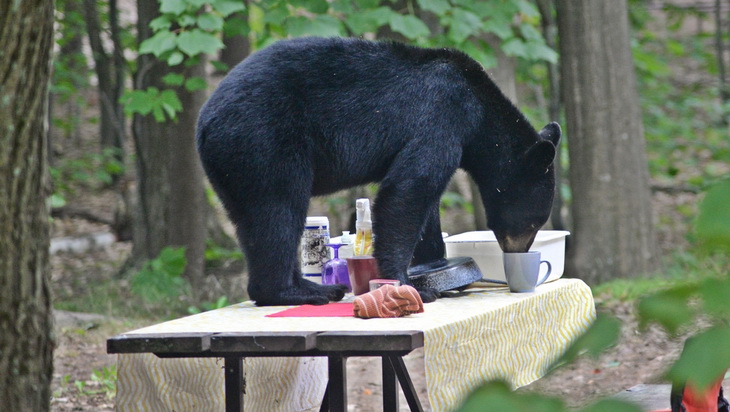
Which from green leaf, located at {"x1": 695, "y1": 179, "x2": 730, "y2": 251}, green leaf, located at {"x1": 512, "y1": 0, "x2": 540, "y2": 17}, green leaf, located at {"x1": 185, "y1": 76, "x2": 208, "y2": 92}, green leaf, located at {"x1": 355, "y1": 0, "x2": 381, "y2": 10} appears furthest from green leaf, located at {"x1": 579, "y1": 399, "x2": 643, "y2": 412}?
green leaf, located at {"x1": 512, "y1": 0, "x2": 540, "y2": 17}

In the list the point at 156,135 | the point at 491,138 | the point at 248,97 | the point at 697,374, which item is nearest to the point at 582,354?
the point at 697,374

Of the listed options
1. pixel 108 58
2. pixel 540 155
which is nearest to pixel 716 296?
pixel 540 155

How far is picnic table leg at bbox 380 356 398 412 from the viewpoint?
342 cm

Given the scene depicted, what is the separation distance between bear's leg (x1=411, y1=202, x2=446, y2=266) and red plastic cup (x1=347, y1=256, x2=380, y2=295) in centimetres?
54

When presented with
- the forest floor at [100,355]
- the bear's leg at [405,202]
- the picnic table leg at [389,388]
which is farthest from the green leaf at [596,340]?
the picnic table leg at [389,388]

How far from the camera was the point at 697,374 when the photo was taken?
742 millimetres

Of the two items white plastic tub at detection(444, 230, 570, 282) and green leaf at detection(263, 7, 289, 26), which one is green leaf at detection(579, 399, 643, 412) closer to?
white plastic tub at detection(444, 230, 570, 282)

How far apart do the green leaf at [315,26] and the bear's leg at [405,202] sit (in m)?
3.33

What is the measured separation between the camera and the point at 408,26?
6.61m

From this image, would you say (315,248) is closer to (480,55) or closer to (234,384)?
(234,384)

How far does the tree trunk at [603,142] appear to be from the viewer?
24.0 feet

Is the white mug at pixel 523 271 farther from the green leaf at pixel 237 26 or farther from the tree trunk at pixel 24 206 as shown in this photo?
the green leaf at pixel 237 26

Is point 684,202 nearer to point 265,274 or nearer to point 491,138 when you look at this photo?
point 491,138

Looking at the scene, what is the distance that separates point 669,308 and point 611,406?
0.37ft
